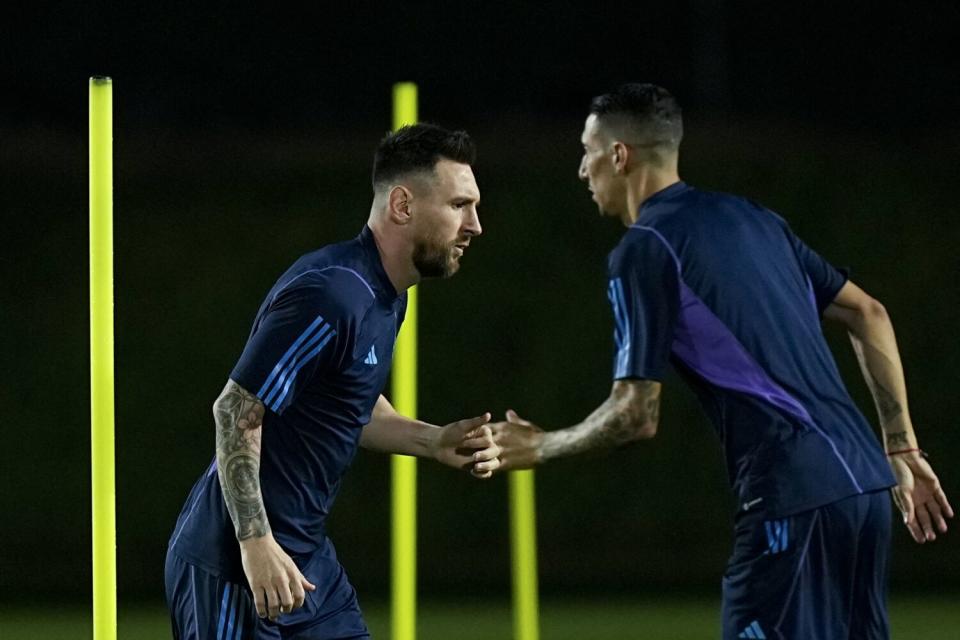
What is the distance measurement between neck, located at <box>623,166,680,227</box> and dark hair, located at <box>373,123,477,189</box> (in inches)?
17.8

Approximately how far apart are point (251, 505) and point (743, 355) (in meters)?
1.32

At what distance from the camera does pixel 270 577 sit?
4008mm

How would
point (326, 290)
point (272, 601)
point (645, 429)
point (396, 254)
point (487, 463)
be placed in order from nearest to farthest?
point (272, 601), point (326, 290), point (645, 429), point (396, 254), point (487, 463)

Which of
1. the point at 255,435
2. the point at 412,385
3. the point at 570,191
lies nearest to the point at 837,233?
the point at 570,191

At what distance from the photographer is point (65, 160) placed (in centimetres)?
972

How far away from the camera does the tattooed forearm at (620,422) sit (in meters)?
4.43

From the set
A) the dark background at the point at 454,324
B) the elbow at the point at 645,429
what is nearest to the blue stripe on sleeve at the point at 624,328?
the elbow at the point at 645,429

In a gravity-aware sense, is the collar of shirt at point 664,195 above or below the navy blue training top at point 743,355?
above

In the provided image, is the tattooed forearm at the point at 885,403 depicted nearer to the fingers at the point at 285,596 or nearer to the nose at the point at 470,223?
the nose at the point at 470,223

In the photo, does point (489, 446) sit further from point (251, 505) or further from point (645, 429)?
point (251, 505)

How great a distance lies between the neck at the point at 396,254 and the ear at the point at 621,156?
64 centimetres

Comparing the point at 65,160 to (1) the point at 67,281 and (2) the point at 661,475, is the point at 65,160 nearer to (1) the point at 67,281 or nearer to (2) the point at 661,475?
(1) the point at 67,281

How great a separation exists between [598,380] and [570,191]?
1114 mm

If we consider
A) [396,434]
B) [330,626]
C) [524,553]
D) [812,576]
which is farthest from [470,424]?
[524,553]
